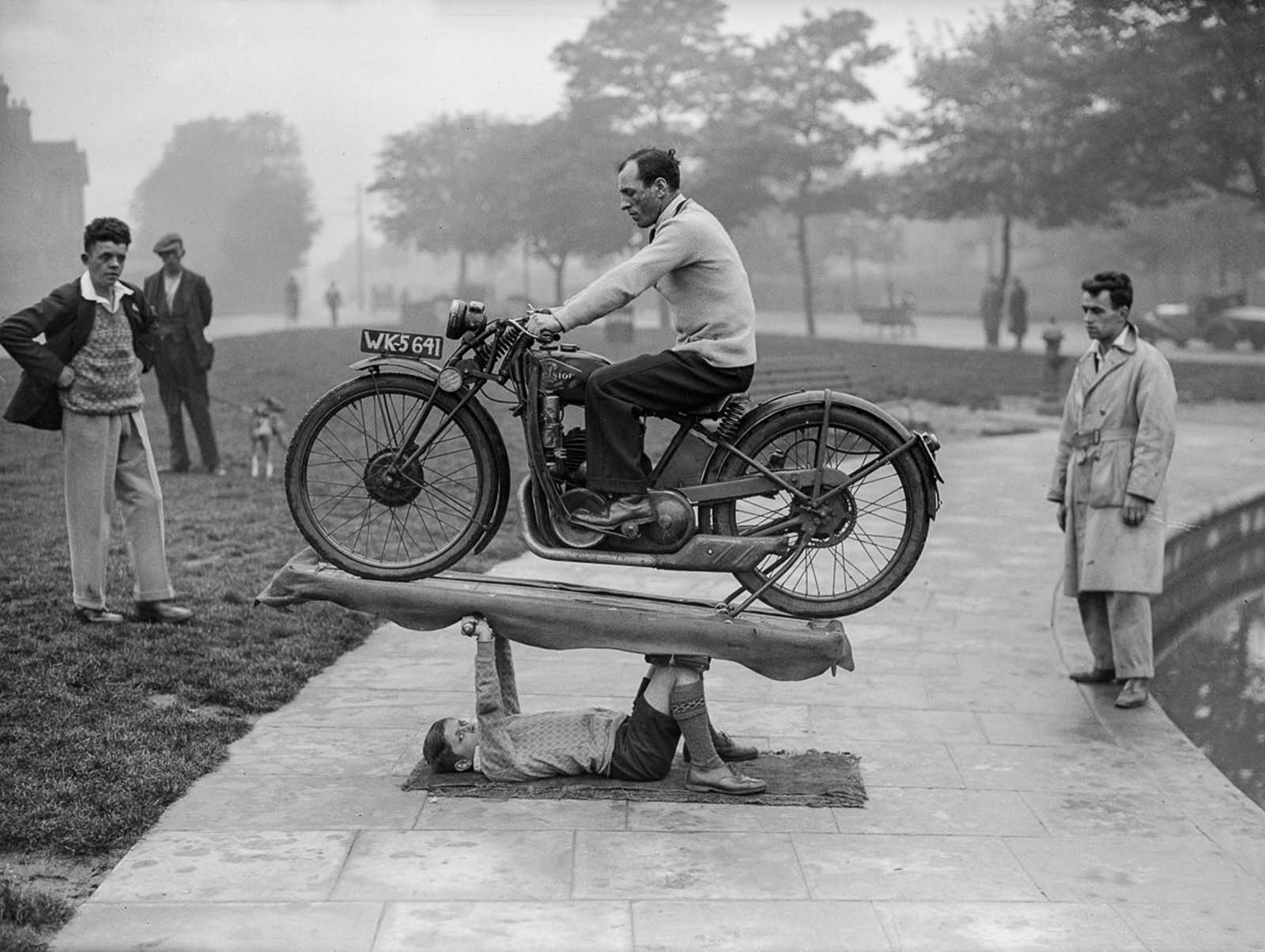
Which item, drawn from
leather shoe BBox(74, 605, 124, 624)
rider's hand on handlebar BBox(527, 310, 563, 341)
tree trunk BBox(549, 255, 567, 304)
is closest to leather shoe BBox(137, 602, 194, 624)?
leather shoe BBox(74, 605, 124, 624)

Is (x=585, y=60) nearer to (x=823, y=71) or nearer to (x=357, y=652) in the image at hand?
(x=823, y=71)

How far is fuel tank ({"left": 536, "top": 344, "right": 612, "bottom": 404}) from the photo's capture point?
18.8 feet

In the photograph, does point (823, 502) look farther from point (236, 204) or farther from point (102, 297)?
point (236, 204)

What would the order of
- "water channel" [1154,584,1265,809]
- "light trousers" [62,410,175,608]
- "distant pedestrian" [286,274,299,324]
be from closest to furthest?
"water channel" [1154,584,1265,809]
"light trousers" [62,410,175,608]
"distant pedestrian" [286,274,299,324]

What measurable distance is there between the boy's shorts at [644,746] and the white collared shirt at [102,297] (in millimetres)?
4095

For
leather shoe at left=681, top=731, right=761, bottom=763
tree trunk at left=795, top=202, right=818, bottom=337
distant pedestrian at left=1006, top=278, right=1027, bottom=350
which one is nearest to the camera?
leather shoe at left=681, top=731, right=761, bottom=763

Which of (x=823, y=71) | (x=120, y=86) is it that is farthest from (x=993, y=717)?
(x=823, y=71)

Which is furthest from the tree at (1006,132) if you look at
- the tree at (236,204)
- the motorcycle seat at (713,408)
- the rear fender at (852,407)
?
the motorcycle seat at (713,408)

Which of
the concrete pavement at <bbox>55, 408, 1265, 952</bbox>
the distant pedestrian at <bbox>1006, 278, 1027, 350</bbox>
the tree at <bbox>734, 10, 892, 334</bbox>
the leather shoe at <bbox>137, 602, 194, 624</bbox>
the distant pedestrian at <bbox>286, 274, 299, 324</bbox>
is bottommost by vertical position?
the concrete pavement at <bbox>55, 408, 1265, 952</bbox>

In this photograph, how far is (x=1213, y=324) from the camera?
3469 centimetres

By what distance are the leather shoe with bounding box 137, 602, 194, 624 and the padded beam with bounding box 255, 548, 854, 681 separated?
2.72 metres

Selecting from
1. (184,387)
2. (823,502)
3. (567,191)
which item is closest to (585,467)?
(823,502)

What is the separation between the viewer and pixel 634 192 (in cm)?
571

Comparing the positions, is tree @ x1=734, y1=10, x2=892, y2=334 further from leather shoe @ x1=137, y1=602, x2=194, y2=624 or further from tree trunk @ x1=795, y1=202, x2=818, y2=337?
leather shoe @ x1=137, y1=602, x2=194, y2=624
